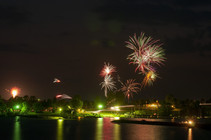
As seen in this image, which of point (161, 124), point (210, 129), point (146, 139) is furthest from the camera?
point (161, 124)

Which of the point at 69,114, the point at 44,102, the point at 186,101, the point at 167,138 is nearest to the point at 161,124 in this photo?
the point at 167,138

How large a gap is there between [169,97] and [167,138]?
157 m

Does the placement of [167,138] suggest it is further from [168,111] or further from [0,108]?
[0,108]

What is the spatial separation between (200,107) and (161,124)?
107 meters

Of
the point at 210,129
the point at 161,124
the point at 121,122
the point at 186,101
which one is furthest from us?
the point at 186,101

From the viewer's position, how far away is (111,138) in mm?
40625

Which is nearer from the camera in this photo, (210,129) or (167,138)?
(167,138)

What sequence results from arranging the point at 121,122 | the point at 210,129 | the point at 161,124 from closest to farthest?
the point at 210,129, the point at 161,124, the point at 121,122

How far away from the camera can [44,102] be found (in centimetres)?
19825

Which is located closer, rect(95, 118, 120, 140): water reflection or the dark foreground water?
the dark foreground water

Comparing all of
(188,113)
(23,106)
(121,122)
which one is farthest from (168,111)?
(23,106)

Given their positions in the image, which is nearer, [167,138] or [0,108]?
[167,138]

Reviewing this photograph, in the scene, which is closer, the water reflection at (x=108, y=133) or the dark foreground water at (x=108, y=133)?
the dark foreground water at (x=108, y=133)

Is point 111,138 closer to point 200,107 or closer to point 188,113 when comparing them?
point 188,113
